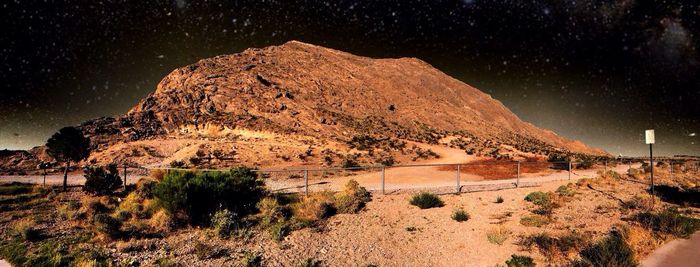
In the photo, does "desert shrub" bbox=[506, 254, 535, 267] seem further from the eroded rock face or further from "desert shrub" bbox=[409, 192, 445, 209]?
the eroded rock face

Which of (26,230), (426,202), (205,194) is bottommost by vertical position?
(26,230)

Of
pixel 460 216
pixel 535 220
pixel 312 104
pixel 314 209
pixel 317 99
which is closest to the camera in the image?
pixel 535 220

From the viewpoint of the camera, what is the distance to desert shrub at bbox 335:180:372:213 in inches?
552

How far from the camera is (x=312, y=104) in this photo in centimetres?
6450

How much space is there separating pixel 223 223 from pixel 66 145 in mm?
18479

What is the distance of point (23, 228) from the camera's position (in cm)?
1178

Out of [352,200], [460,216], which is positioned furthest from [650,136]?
[352,200]

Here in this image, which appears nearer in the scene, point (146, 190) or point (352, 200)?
point (352, 200)

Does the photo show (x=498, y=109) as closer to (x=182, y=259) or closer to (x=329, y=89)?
(x=329, y=89)

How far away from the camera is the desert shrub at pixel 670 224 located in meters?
10.1

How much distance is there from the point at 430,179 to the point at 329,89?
51.3 m

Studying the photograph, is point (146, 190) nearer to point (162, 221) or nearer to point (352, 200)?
point (162, 221)

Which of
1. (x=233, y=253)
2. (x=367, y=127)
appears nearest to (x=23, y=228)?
(x=233, y=253)

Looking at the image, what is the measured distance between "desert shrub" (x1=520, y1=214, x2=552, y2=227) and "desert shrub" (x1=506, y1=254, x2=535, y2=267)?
3.39 metres
